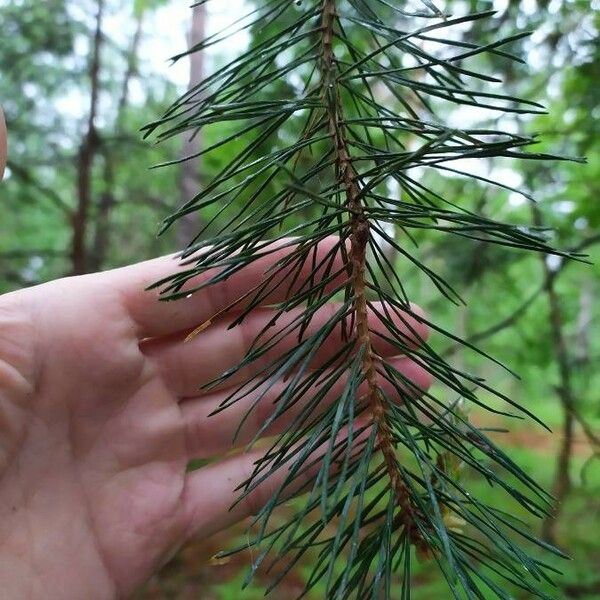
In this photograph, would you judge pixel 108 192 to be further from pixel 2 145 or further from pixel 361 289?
pixel 361 289

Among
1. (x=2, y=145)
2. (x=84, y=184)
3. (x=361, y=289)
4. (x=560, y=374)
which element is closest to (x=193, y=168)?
(x=84, y=184)

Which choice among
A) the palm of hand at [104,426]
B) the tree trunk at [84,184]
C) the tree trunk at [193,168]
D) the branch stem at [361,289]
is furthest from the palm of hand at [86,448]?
the tree trunk at [193,168]

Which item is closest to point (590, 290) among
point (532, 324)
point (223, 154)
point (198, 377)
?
point (532, 324)

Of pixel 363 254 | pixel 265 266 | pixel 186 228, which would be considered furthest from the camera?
pixel 186 228

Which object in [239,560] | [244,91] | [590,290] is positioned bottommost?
[239,560]

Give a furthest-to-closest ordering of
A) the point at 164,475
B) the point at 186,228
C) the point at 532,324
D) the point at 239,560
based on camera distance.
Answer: the point at 532,324 → the point at 239,560 → the point at 186,228 → the point at 164,475

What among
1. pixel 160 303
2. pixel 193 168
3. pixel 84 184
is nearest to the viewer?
pixel 160 303

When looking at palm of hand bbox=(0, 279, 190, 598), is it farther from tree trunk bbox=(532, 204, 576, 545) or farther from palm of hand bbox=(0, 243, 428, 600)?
tree trunk bbox=(532, 204, 576, 545)

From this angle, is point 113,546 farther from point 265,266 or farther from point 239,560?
point 239,560
